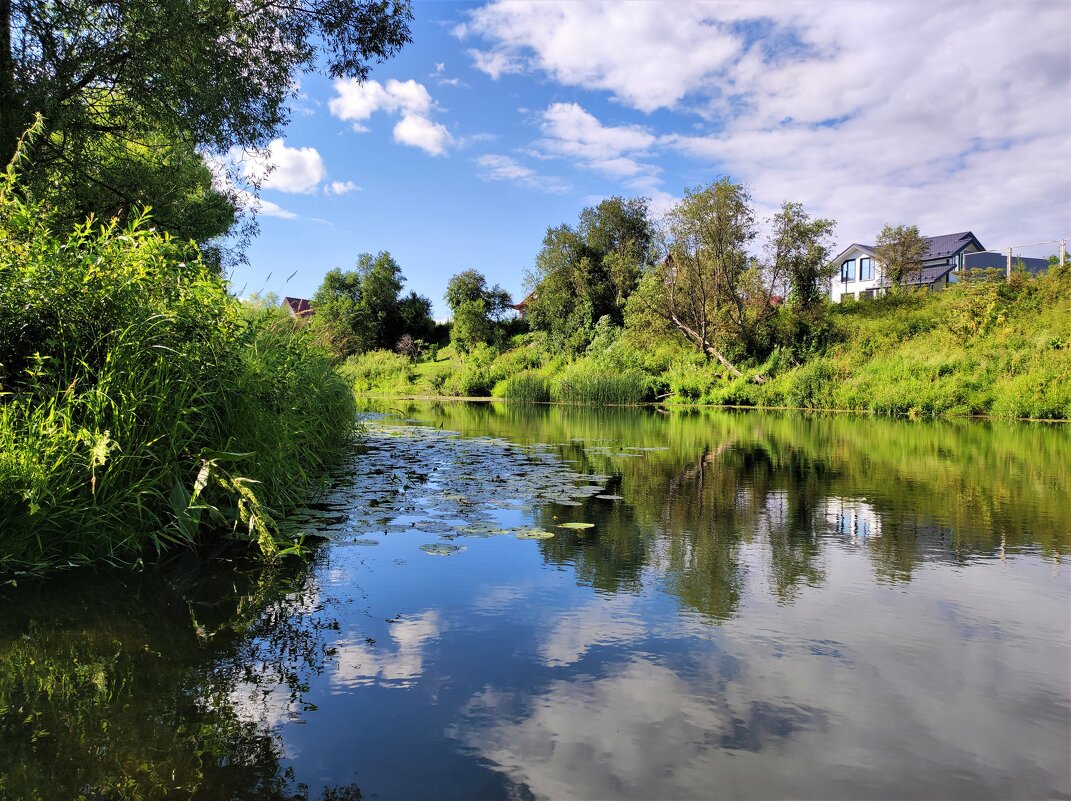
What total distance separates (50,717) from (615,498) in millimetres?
5175

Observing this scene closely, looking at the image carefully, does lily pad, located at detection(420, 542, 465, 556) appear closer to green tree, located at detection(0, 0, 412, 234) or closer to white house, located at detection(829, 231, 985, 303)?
green tree, located at detection(0, 0, 412, 234)

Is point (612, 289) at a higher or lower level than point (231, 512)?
higher

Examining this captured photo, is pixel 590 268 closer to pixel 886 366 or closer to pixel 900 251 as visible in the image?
pixel 900 251

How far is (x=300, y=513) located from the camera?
18.7ft

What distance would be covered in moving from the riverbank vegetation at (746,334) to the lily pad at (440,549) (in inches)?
851

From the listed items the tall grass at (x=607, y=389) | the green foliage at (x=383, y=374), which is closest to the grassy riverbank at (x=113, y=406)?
the tall grass at (x=607, y=389)

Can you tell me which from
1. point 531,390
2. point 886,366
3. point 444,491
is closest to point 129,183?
point 444,491

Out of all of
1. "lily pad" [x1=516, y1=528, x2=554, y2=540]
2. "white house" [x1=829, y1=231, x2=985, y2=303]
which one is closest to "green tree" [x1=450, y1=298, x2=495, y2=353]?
"white house" [x1=829, y1=231, x2=985, y2=303]

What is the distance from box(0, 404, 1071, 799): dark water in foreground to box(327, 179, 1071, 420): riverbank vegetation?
20.2 metres

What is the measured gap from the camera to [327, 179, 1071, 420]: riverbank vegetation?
23.3 meters

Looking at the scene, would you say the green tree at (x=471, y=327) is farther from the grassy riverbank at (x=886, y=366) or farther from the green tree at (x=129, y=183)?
the green tree at (x=129, y=183)

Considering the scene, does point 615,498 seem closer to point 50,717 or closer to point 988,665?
point 988,665

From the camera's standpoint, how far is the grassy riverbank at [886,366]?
2188 cm

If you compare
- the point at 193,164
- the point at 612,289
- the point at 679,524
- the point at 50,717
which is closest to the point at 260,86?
the point at 193,164
